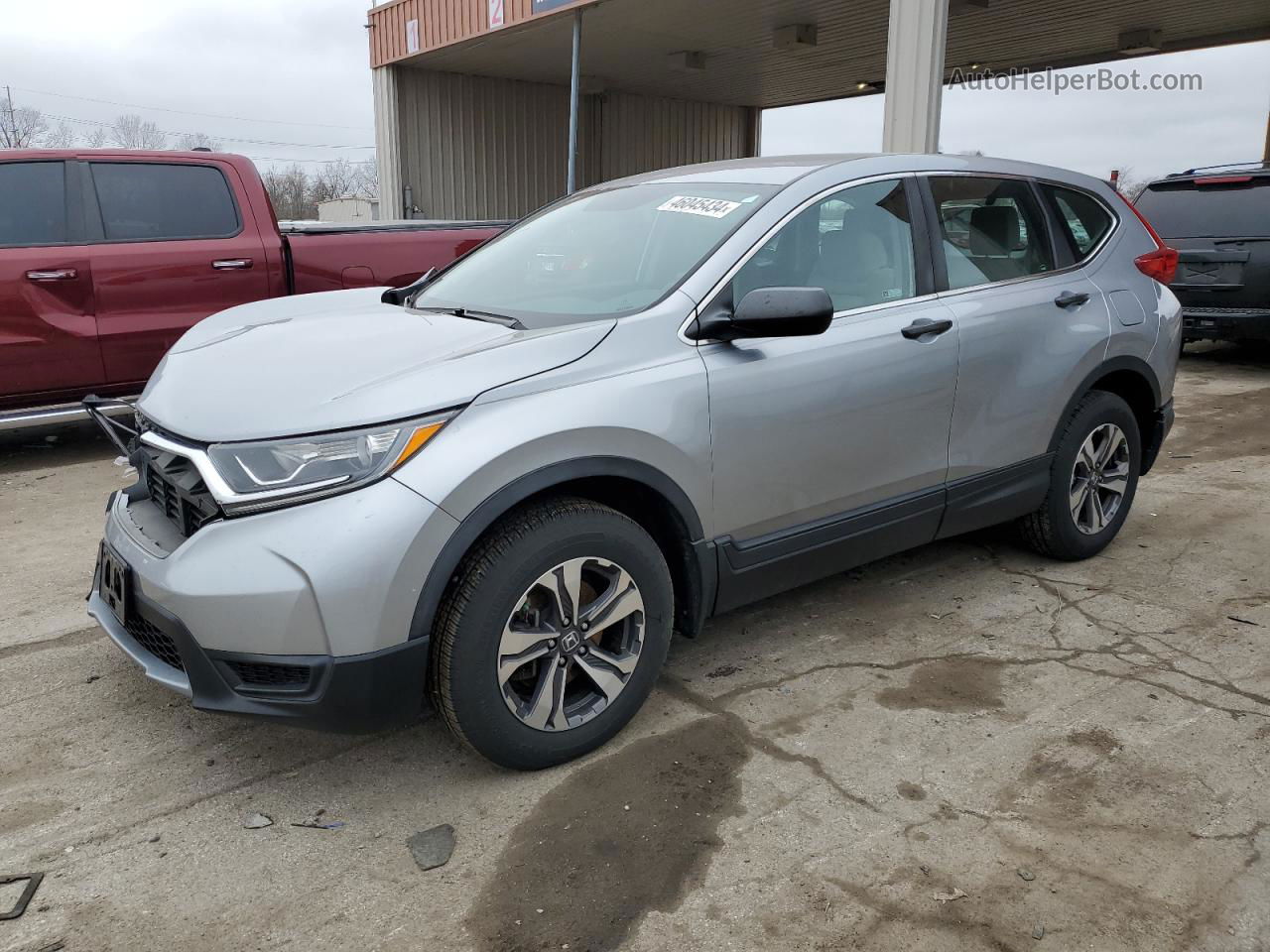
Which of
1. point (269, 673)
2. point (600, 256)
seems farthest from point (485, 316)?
point (269, 673)

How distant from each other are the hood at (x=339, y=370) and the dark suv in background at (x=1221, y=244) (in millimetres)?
8405

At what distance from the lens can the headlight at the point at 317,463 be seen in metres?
2.41

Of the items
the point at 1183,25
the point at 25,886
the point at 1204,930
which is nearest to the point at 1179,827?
the point at 1204,930

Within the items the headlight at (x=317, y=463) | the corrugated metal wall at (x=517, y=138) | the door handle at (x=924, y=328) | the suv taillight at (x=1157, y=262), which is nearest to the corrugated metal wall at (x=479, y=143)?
the corrugated metal wall at (x=517, y=138)

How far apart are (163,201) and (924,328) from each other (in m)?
5.05

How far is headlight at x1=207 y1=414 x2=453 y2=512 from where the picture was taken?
2410 millimetres

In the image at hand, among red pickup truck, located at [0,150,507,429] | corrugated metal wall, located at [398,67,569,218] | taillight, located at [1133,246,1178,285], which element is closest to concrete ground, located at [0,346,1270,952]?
taillight, located at [1133,246,1178,285]

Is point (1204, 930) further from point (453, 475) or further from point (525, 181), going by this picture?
point (525, 181)

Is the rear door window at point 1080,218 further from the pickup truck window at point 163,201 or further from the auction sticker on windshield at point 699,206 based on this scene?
the pickup truck window at point 163,201

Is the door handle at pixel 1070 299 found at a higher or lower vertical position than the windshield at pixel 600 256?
lower

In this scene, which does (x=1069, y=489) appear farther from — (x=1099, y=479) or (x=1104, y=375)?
(x=1104, y=375)

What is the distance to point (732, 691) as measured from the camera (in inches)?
131

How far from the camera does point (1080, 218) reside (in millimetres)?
4320

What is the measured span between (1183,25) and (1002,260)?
40.7ft
